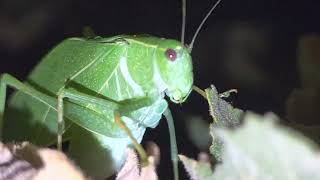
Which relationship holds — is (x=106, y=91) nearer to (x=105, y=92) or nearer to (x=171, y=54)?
(x=105, y=92)

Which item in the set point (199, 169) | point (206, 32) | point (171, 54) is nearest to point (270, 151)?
point (199, 169)

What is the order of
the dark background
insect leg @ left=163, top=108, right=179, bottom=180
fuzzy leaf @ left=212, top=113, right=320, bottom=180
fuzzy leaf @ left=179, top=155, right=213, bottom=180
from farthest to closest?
the dark background, insect leg @ left=163, top=108, right=179, bottom=180, fuzzy leaf @ left=179, top=155, right=213, bottom=180, fuzzy leaf @ left=212, top=113, right=320, bottom=180

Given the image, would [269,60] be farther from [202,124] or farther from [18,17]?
[18,17]

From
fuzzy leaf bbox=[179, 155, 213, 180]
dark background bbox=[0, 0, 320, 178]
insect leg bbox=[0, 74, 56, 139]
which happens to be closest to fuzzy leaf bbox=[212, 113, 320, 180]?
fuzzy leaf bbox=[179, 155, 213, 180]

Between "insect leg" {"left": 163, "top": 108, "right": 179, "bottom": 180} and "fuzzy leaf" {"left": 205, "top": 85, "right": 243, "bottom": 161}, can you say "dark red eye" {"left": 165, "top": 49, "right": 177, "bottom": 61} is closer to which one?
"insect leg" {"left": 163, "top": 108, "right": 179, "bottom": 180}

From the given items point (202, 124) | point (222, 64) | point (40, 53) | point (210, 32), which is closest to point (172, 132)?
point (202, 124)

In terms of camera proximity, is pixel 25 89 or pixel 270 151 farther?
pixel 25 89

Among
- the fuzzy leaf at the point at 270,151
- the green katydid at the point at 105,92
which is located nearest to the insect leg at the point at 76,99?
the green katydid at the point at 105,92
